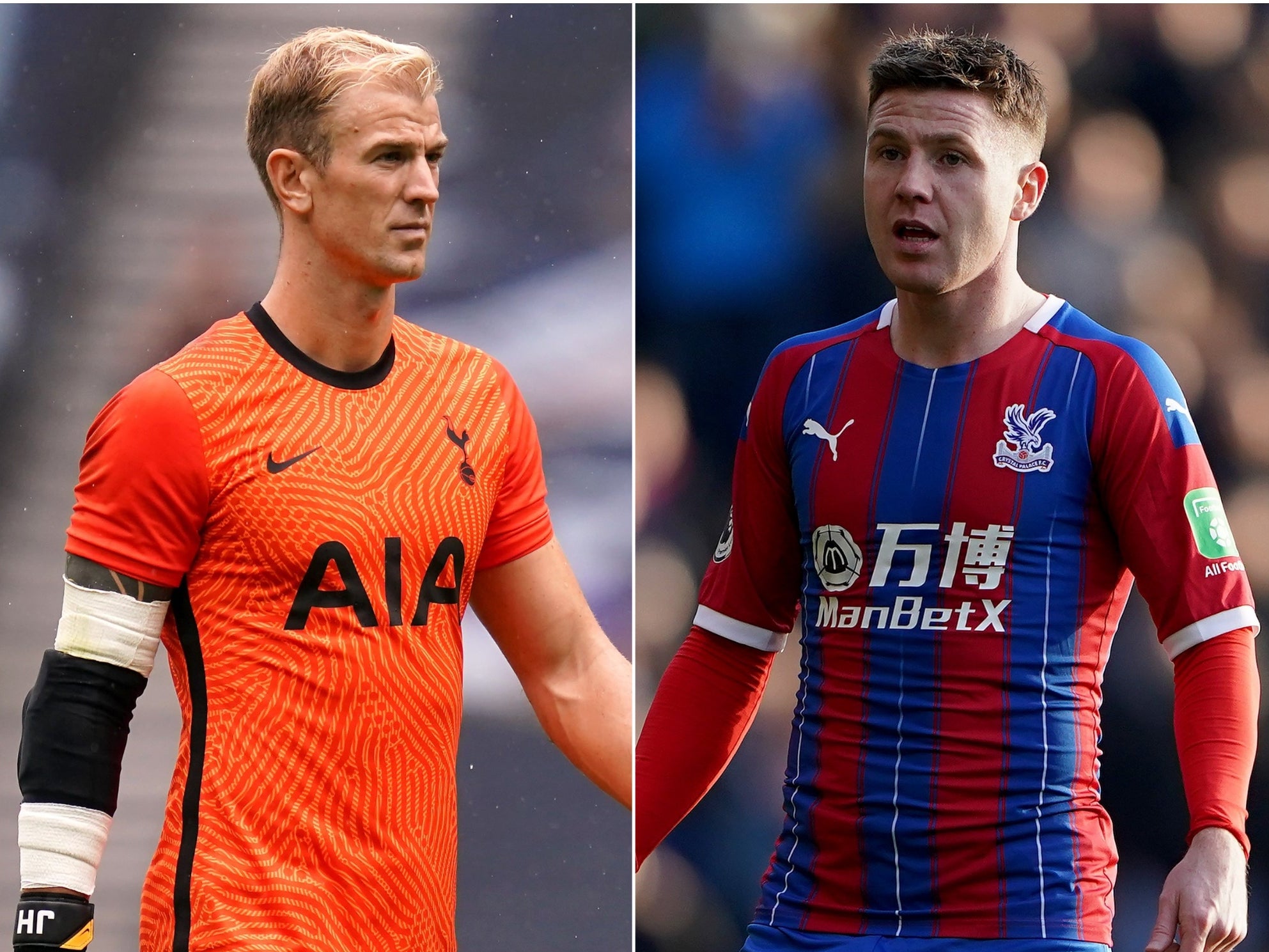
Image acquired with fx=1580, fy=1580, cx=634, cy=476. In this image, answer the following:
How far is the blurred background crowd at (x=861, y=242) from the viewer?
2357 millimetres

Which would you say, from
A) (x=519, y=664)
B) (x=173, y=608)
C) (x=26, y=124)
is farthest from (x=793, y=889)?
(x=26, y=124)

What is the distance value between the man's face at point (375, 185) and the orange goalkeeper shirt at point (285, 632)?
0.44ft

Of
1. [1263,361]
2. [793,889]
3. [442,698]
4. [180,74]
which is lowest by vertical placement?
[793,889]

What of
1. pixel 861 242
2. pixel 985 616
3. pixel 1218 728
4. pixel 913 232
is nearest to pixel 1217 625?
pixel 1218 728

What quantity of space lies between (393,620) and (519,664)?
0.26m

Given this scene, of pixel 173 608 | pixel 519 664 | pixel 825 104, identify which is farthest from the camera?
pixel 825 104

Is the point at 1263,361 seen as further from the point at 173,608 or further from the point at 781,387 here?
the point at 173,608

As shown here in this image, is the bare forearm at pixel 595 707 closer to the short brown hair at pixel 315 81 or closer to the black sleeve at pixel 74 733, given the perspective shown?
the black sleeve at pixel 74 733

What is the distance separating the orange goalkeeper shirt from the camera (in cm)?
169

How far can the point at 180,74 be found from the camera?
6.56ft

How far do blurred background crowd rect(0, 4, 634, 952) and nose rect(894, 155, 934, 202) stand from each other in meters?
0.39

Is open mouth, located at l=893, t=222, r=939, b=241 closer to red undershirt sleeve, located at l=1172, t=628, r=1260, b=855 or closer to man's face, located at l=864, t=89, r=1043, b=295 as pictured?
man's face, located at l=864, t=89, r=1043, b=295

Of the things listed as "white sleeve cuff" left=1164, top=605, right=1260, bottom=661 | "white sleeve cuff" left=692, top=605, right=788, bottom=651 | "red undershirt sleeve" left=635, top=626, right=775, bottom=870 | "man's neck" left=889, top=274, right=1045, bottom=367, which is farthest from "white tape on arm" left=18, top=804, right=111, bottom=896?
"white sleeve cuff" left=1164, top=605, right=1260, bottom=661

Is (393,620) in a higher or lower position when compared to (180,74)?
lower
